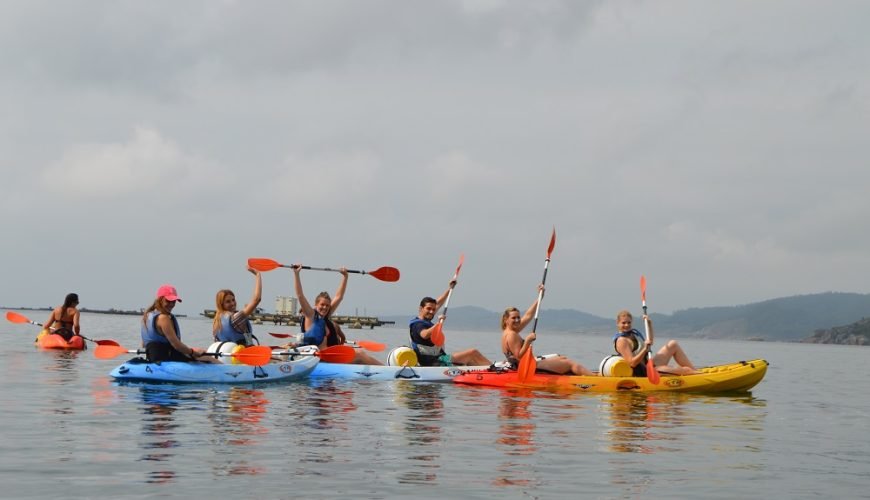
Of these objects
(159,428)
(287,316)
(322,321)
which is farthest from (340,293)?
(287,316)

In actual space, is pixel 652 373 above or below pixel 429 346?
below

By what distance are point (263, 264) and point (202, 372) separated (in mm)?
4049

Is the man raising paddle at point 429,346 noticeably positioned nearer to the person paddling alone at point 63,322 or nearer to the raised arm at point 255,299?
the raised arm at point 255,299

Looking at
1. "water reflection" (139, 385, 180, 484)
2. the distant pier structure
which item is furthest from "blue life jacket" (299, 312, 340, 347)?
the distant pier structure

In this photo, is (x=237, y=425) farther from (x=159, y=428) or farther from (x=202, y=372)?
(x=202, y=372)

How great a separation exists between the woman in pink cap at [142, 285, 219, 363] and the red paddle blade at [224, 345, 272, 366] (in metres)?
0.74

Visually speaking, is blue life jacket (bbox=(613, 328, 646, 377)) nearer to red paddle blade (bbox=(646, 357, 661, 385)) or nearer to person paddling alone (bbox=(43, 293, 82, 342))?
red paddle blade (bbox=(646, 357, 661, 385))

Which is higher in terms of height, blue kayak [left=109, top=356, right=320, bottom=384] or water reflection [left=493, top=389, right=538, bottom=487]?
blue kayak [left=109, top=356, right=320, bottom=384]

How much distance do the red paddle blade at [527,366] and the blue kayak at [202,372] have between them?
15.4 feet

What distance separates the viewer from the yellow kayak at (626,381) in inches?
752

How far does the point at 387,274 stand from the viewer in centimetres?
2425

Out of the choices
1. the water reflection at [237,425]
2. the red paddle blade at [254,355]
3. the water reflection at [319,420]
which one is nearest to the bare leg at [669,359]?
the water reflection at [319,420]

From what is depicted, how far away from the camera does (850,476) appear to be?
10.6 meters

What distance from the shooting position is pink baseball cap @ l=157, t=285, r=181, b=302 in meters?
16.0
